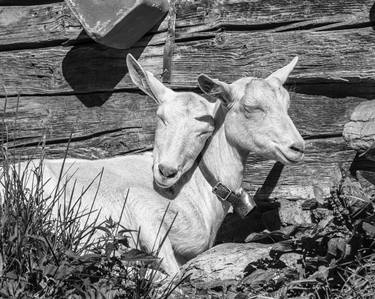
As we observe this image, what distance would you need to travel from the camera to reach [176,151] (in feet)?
20.3

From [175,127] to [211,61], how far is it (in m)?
0.96

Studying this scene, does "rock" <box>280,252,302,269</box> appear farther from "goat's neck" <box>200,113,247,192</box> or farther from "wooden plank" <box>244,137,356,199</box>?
"wooden plank" <box>244,137,356,199</box>

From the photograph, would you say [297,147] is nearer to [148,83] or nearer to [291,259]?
[291,259]

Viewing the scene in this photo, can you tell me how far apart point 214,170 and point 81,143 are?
4.87 feet

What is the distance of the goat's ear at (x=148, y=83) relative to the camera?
6441mm

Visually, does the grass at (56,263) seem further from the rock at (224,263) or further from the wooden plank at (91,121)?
the wooden plank at (91,121)

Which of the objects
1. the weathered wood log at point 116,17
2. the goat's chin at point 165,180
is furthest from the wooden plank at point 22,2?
the goat's chin at point 165,180

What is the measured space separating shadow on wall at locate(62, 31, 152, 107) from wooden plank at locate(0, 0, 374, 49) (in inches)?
5.2

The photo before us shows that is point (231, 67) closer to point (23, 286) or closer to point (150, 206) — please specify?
point (150, 206)

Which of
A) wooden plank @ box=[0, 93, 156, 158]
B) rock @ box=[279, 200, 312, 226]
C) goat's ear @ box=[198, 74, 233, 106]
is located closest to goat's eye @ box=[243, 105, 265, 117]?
goat's ear @ box=[198, 74, 233, 106]

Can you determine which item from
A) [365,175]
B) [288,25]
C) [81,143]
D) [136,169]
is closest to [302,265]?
[365,175]

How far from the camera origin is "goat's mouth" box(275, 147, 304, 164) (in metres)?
5.97

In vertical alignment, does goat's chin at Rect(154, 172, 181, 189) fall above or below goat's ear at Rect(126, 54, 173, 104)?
below

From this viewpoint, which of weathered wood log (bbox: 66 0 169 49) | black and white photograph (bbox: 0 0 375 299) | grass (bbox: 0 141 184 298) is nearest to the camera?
grass (bbox: 0 141 184 298)
